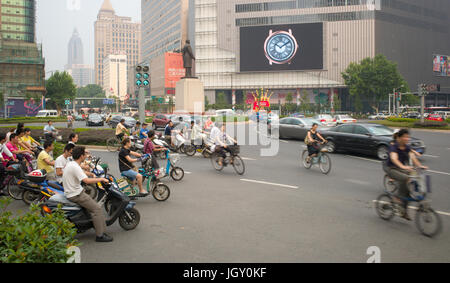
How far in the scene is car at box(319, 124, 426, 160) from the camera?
16.0m

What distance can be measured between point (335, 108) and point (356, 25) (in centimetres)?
1949

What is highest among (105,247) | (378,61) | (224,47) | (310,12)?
(310,12)

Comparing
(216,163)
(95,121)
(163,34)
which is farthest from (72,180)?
(163,34)

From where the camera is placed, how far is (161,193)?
949 centimetres

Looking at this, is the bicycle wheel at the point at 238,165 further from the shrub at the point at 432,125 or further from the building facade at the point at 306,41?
the building facade at the point at 306,41

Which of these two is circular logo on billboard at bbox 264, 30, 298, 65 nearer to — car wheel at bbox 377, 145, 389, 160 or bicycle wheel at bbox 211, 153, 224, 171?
car wheel at bbox 377, 145, 389, 160

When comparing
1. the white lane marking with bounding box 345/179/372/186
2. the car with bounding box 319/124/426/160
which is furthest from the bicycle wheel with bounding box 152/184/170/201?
the car with bounding box 319/124/426/160

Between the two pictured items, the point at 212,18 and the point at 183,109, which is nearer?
the point at 183,109

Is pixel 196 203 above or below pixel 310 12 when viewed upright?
below

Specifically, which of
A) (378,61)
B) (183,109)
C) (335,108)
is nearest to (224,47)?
A: (335,108)

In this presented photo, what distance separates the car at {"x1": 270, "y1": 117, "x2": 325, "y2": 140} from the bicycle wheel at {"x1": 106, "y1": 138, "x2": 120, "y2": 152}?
10777 millimetres

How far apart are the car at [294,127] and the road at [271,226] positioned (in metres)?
11.4
